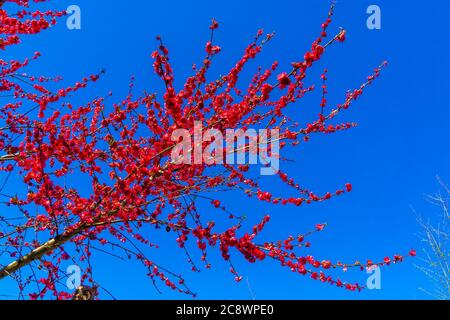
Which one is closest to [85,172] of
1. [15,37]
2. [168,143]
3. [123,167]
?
[123,167]
